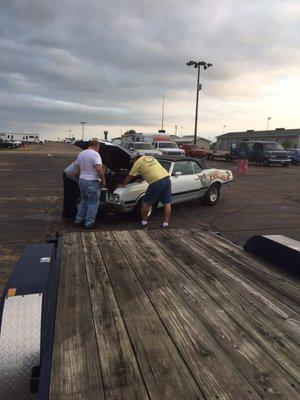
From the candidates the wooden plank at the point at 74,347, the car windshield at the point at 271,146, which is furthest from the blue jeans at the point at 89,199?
the car windshield at the point at 271,146

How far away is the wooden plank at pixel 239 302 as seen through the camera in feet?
5.81

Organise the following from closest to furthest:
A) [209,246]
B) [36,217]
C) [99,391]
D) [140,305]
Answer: [99,391], [140,305], [209,246], [36,217]

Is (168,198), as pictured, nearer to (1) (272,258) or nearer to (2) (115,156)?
(2) (115,156)

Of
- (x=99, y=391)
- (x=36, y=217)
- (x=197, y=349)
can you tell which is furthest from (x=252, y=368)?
(x=36, y=217)

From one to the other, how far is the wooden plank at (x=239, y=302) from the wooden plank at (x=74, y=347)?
32.8 inches

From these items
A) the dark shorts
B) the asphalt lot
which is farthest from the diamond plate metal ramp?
the dark shorts

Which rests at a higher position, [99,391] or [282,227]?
[99,391]

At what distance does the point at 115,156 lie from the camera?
8.16 metres

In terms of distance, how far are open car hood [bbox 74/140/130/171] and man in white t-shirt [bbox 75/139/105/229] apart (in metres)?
0.31

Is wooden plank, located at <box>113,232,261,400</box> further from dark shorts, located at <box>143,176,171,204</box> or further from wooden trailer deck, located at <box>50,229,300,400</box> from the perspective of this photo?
dark shorts, located at <box>143,176,171,204</box>

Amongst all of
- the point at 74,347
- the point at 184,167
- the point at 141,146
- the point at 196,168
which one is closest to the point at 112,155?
the point at 184,167

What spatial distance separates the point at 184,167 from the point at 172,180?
0.75 metres

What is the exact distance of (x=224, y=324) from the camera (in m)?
2.01

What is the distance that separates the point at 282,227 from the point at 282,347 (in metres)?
6.93
